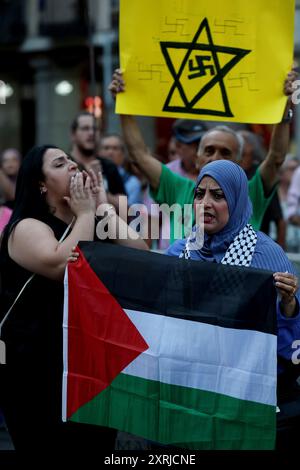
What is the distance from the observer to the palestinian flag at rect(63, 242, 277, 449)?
13.2ft

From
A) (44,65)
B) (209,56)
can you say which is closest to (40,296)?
(209,56)

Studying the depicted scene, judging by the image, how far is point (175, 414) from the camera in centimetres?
416

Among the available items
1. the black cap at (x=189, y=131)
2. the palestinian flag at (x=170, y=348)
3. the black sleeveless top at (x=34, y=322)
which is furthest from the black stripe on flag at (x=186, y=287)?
the black cap at (x=189, y=131)

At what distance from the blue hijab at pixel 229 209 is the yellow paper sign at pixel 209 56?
3.40ft

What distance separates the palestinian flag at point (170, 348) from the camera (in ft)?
13.2

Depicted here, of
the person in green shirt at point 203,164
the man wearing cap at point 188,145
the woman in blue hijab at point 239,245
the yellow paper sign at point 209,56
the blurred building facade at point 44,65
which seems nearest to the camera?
the woman in blue hijab at point 239,245

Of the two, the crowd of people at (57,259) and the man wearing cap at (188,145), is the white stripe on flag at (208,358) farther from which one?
the man wearing cap at (188,145)

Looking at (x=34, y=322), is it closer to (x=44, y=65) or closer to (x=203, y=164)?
(x=203, y=164)

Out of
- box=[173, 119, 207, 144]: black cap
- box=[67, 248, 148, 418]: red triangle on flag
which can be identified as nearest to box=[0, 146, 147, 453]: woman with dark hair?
box=[67, 248, 148, 418]: red triangle on flag

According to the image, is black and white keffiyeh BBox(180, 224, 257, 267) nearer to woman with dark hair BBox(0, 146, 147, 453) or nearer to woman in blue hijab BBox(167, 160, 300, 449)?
woman in blue hijab BBox(167, 160, 300, 449)

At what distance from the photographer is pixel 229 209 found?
429cm

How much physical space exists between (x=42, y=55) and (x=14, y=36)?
0.71m

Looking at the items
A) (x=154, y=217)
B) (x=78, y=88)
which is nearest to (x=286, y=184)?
(x=154, y=217)
